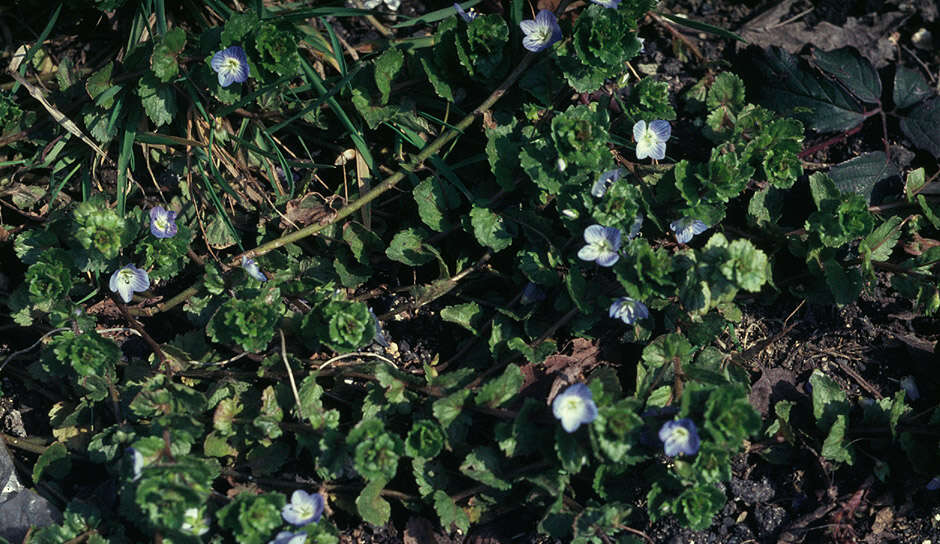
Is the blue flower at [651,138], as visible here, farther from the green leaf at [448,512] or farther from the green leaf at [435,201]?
the green leaf at [448,512]

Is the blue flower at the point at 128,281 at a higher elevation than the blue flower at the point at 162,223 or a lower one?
lower

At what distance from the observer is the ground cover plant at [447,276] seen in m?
2.91

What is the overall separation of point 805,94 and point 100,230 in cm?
299

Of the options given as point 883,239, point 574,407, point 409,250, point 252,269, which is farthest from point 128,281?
point 883,239

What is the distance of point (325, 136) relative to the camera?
3600mm

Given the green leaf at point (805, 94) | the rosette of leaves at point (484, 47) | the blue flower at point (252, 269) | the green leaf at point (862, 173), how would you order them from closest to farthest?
1. the blue flower at point (252, 269)
2. the rosette of leaves at point (484, 47)
3. the green leaf at point (862, 173)
4. the green leaf at point (805, 94)

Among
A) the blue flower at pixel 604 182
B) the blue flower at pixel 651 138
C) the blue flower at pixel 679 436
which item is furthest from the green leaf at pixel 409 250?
the blue flower at pixel 679 436

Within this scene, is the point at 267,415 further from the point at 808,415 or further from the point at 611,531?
the point at 808,415

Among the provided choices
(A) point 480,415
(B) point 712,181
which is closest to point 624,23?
(B) point 712,181

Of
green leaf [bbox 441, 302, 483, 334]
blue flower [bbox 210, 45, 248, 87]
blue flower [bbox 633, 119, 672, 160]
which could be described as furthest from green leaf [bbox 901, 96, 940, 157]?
blue flower [bbox 210, 45, 248, 87]

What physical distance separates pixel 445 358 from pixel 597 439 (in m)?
0.90

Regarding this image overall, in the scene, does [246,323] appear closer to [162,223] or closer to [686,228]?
[162,223]

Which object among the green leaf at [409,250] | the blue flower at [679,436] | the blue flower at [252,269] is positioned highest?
the blue flower at [252,269]

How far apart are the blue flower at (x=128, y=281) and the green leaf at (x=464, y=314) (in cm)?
116
